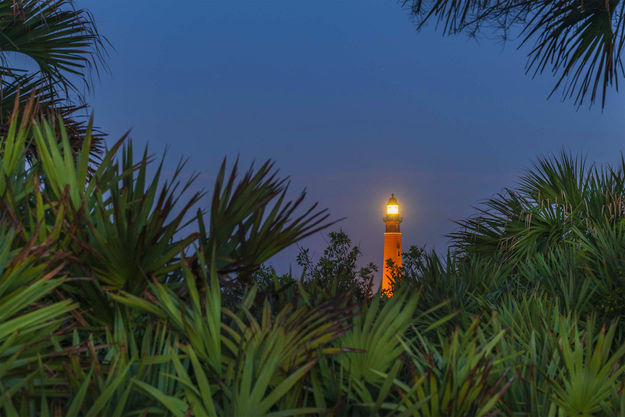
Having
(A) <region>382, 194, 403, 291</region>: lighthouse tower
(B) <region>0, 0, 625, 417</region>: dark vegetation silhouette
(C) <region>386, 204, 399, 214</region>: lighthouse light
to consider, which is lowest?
(B) <region>0, 0, 625, 417</region>: dark vegetation silhouette

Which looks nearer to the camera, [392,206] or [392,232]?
[392,232]

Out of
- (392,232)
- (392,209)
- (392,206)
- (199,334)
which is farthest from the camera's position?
(392,206)

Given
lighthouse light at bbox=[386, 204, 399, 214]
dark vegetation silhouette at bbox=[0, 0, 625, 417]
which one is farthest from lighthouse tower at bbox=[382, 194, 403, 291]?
dark vegetation silhouette at bbox=[0, 0, 625, 417]

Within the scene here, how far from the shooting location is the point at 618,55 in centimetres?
851

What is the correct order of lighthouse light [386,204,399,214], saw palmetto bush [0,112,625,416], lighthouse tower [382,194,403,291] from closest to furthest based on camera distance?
saw palmetto bush [0,112,625,416] < lighthouse tower [382,194,403,291] < lighthouse light [386,204,399,214]

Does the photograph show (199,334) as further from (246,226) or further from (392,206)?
(392,206)

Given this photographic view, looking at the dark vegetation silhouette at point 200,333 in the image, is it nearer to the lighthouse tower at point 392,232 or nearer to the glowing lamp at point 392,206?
the lighthouse tower at point 392,232

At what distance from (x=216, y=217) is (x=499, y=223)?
22.8ft

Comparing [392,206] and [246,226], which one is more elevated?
[392,206]

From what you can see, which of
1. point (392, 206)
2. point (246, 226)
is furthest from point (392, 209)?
point (246, 226)

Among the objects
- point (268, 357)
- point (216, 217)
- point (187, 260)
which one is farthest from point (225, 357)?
point (216, 217)

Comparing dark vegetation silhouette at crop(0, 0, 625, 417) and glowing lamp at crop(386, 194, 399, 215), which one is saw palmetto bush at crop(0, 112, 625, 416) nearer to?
dark vegetation silhouette at crop(0, 0, 625, 417)

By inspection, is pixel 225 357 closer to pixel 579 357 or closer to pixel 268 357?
pixel 268 357

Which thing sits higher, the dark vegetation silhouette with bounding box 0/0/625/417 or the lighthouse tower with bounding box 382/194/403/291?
the lighthouse tower with bounding box 382/194/403/291
